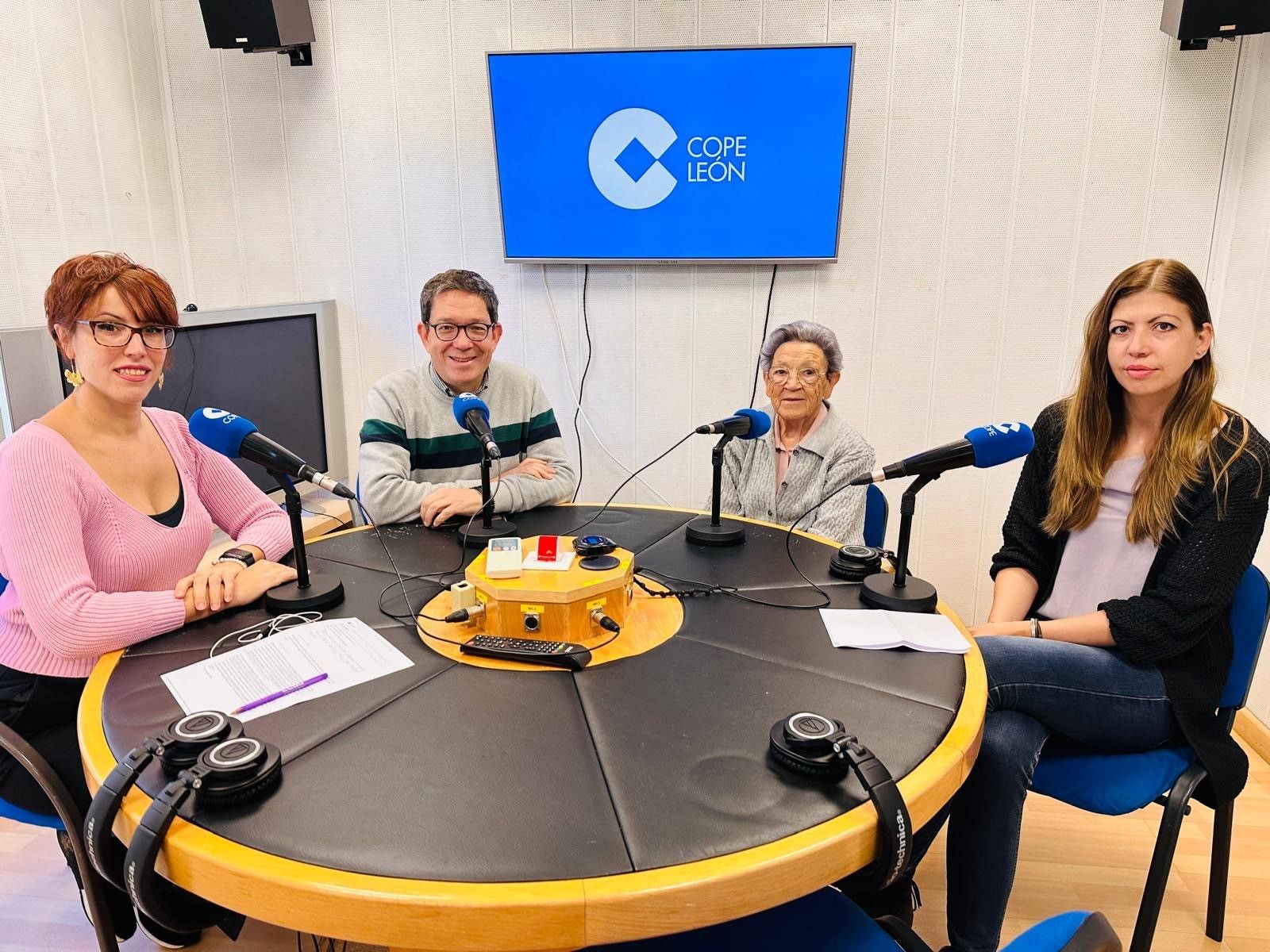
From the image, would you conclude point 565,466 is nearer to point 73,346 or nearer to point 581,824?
point 73,346

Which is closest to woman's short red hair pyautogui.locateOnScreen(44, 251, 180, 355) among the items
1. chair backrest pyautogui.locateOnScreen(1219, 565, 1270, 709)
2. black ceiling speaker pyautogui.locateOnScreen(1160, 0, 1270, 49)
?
chair backrest pyautogui.locateOnScreen(1219, 565, 1270, 709)

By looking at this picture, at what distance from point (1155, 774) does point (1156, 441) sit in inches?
26.7

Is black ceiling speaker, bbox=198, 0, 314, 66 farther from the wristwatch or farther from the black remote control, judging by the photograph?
the black remote control

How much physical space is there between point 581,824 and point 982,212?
9.12 feet

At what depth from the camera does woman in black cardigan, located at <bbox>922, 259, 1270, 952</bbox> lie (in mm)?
1559

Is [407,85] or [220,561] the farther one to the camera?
[407,85]

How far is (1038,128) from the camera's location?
2.89 meters

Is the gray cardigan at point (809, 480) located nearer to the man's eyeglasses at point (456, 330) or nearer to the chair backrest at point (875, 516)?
the chair backrest at point (875, 516)

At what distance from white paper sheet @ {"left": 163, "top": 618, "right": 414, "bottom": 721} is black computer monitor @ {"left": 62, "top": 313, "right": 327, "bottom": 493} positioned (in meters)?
1.32

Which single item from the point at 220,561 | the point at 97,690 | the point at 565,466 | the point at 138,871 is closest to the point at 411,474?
the point at 565,466

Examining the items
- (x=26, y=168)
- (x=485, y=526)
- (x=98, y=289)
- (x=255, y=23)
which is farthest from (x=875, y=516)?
(x=26, y=168)

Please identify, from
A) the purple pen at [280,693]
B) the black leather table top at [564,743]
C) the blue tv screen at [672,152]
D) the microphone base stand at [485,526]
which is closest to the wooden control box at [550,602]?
the black leather table top at [564,743]

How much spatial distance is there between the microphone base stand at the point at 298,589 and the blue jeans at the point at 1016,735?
120 cm

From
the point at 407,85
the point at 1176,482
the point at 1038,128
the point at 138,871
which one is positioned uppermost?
the point at 407,85
